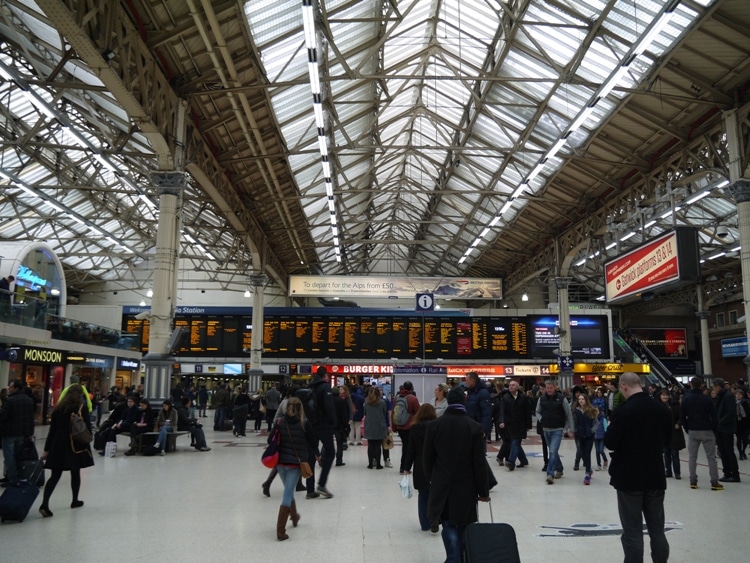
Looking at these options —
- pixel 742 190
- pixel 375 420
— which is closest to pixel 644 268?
pixel 742 190

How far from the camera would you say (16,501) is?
6406 millimetres

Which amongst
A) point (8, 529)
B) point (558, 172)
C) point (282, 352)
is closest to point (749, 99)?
point (558, 172)

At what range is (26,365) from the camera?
21.0 metres

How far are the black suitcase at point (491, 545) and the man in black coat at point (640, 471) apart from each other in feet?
3.96

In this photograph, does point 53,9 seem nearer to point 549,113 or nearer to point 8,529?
point 8,529

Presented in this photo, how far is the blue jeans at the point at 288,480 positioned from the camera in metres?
5.89

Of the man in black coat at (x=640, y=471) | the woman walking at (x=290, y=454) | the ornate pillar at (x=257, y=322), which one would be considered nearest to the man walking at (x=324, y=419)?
the woman walking at (x=290, y=454)

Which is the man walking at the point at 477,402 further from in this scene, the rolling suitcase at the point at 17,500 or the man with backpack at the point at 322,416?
the rolling suitcase at the point at 17,500

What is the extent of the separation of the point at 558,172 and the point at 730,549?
16.6 m

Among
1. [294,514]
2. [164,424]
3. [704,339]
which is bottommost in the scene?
[294,514]

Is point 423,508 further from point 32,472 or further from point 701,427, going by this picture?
point 701,427

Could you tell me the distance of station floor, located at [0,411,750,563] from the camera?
5.41 metres

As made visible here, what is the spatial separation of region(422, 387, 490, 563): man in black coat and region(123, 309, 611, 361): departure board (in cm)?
2626

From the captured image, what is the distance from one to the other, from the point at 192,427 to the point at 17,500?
7528 millimetres
